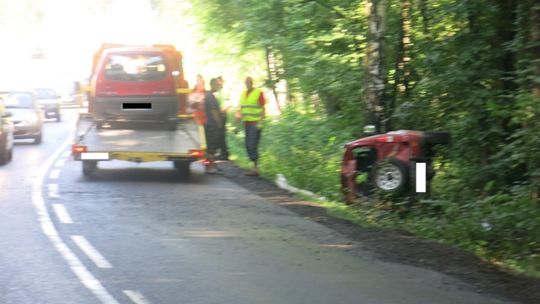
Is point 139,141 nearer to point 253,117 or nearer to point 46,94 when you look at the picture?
point 253,117

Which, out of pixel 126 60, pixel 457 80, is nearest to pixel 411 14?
pixel 457 80

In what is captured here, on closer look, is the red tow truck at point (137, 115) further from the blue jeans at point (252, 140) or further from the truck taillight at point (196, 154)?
the blue jeans at point (252, 140)

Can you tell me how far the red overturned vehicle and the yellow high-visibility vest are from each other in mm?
4781

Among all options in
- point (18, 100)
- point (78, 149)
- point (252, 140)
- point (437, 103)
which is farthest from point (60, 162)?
point (437, 103)

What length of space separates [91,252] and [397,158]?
441cm

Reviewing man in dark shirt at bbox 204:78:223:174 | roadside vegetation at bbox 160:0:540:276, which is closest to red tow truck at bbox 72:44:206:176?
roadside vegetation at bbox 160:0:540:276

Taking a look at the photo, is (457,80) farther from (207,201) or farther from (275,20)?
(275,20)

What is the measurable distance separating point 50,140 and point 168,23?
1867 cm

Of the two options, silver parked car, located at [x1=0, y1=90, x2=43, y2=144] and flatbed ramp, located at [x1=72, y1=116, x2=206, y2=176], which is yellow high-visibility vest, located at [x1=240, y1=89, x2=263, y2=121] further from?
silver parked car, located at [x1=0, y1=90, x2=43, y2=144]

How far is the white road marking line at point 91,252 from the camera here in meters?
8.48

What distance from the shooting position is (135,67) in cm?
1641

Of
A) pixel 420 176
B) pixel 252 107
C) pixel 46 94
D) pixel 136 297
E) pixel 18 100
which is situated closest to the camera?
pixel 136 297

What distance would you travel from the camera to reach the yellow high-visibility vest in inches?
652

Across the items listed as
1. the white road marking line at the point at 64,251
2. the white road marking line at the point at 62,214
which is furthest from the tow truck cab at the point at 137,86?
the white road marking line at the point at 62,214
